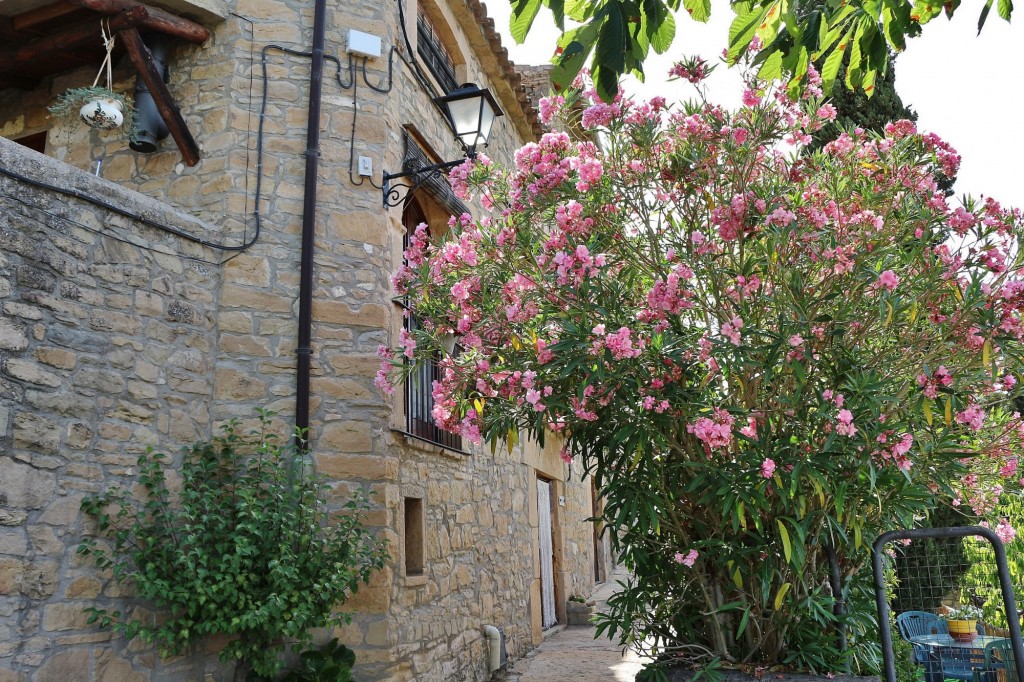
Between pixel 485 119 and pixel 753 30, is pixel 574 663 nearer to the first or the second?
pixel 485 119

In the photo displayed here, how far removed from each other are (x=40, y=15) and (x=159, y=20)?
91 cm

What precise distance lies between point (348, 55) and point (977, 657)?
6.28 meters

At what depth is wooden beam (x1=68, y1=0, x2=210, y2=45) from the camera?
5.56 meters

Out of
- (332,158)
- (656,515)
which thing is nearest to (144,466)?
(332,158)

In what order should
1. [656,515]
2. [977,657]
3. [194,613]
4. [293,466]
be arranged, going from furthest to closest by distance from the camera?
[977,657] < [293,466] < [194,613] < [656,515]

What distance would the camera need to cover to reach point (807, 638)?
13.3 ft

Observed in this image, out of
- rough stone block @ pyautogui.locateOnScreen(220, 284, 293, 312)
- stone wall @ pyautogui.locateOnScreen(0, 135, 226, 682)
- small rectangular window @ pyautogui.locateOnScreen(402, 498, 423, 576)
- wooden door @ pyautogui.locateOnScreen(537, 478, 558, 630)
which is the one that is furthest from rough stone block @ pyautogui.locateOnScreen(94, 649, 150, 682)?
wooden door @ pyautogui.locateOnScreen(537, 478, 558, 630)

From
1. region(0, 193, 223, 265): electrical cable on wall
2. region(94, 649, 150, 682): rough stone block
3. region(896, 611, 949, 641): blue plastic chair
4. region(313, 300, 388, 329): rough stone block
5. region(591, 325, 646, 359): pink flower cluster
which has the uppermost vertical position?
region(0, 193, 223, 265): electrical cable on wall

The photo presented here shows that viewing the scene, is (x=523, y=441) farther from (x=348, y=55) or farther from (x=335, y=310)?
(x=348, y=55)

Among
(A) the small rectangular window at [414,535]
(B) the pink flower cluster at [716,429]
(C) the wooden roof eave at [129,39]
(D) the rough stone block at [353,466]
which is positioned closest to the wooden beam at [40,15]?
(C) the wooden roof eave at [129,39]

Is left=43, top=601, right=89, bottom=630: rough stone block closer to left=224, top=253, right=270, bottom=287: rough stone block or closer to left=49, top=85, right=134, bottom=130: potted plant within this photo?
left=224, top=253, right=270, bottom=287: rough stone block

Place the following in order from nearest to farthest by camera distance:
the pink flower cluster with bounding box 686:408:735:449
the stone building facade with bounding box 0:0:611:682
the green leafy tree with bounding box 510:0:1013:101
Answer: the green leafy tree with bounding box 510:0:1013:101
the pink flower cluster with bounding box 686:408:735:449
the stone building facade with bounding box 0:0:611:682

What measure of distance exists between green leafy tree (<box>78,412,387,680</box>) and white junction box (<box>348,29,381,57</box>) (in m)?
2.82

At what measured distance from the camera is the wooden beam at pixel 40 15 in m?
5.71
